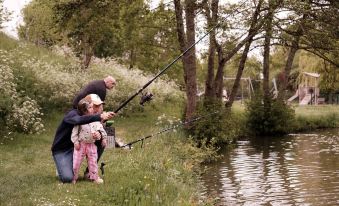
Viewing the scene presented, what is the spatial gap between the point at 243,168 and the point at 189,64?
19.9 ft

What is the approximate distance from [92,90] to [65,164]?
1.43 m

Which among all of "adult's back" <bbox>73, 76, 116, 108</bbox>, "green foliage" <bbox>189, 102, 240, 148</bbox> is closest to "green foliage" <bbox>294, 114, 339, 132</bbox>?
"green foliage" <bbox>189, 102, 240, 148</bbox>

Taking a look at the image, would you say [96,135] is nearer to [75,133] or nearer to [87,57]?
[75,133]

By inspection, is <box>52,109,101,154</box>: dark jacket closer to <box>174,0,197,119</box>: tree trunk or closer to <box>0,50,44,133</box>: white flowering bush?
<box>0,50,44,133</box>: white flowering bush

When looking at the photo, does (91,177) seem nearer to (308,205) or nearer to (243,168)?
(308,205)

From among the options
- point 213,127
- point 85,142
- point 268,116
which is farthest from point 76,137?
point 268,116

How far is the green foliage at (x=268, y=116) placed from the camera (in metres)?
27.6

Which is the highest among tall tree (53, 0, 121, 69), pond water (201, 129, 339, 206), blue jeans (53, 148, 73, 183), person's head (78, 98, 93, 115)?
tall tree (53, 0, 121, 69)

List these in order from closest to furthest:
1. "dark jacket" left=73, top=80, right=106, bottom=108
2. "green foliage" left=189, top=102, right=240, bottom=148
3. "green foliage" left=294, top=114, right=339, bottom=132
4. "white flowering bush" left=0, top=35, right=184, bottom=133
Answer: "dark jacket" left=73, top=80, right=106, bottom=108
"white flowering bush" left=0, top=35, right=184, bottom=133
"green foliage" left=189, top=102, right=240, bottom=148
"green foliage" left=294, top=114, right=339, bottom=132

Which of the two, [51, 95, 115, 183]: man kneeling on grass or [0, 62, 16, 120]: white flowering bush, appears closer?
[51, 95, 115, 183]: man kneeling on grass

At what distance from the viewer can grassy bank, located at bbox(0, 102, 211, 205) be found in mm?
8133

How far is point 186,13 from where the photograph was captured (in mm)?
21219

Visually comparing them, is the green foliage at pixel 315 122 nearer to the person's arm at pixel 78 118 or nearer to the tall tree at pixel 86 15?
the tall tree at pixel 86 15

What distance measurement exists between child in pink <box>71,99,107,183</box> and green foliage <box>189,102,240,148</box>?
1049 cm
